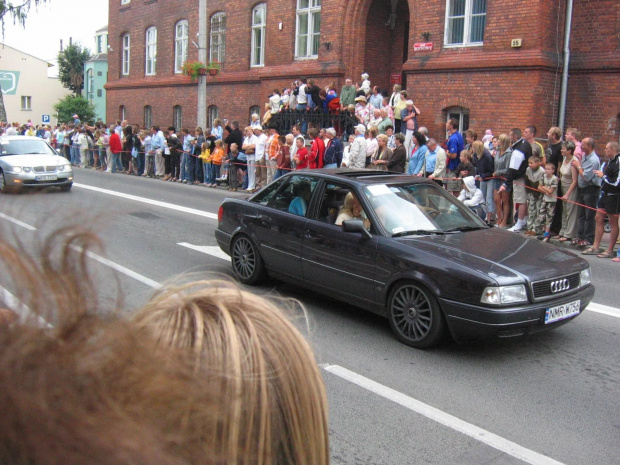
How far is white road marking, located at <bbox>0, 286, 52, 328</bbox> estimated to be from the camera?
78 cm

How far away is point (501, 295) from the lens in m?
5.73

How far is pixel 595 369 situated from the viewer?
5.80m

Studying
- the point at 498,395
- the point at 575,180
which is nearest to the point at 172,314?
the point at 498,395

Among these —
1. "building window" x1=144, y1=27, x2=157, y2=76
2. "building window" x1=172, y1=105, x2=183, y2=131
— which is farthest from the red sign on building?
"building window" x1=144, y1=27, x2=157, y2=76

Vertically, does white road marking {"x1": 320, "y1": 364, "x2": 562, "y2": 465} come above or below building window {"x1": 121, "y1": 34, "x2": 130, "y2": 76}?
below

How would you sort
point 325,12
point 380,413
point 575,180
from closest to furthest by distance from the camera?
1. point 380,413
2. point 575,180
3. point 325,12

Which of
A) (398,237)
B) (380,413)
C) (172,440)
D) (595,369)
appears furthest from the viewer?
(398,237)

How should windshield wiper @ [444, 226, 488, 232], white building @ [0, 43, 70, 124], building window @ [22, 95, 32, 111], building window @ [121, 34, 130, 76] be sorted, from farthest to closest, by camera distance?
building window @ [22, 95, 32, 111], white building @ [0, 43, 70, 124], building window @ [121, 34, 130, 76], windshield wiper @ [444, 226, 488, 232]

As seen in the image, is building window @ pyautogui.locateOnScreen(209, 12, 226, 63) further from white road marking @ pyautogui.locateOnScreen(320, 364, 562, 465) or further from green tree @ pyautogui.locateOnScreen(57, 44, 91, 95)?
green tree @ pyautogui.locateOnScreen(57, 44, 91, 95)

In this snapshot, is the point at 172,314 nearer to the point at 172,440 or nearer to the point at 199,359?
the point at 199,359

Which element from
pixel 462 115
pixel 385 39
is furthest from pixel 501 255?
pixel 385 39

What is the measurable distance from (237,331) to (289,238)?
6.64 meters

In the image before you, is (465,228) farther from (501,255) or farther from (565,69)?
(565,69)

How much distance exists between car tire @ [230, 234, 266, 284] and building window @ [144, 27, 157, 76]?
93.1 feet
